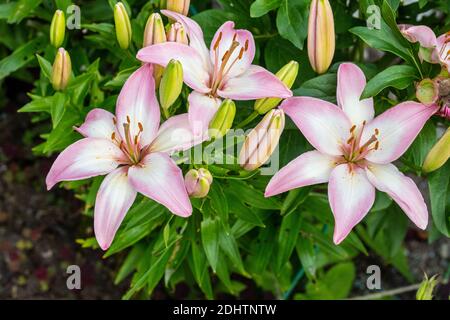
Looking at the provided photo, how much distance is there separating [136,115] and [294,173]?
204 millimetres

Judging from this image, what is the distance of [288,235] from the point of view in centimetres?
123

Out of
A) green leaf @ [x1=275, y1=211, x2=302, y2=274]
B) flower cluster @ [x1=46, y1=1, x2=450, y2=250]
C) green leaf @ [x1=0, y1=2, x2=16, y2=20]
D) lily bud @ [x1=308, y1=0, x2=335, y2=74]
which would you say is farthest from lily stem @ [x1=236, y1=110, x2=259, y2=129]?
green leaf @ [x1=0, y1=2, x2=16, y2=20]

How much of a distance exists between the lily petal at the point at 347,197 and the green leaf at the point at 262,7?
0.25 meters

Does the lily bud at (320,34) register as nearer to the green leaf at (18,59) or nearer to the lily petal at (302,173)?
the lily petal at (302,173)

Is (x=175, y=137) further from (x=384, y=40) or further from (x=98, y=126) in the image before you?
(x=384, y=40)

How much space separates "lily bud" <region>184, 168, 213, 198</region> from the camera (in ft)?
2.74

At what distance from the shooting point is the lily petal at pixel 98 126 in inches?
34.5

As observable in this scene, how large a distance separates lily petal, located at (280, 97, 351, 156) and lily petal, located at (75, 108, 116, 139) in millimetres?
217

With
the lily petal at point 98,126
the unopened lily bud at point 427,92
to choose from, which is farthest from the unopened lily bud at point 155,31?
the unopened lily bud at point 427,92

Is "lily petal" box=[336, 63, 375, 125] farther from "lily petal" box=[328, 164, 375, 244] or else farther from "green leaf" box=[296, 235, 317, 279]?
"green leaf" box=[296, 235, 317, 279]

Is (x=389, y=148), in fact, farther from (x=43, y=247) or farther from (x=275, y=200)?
(x=43, y=247)

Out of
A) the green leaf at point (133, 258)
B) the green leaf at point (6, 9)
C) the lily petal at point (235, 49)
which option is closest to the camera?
the lily petal at point (235, 49)

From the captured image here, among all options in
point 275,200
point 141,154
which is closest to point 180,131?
point 141,154

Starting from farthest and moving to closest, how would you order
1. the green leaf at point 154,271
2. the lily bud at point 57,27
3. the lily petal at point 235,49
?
the green leaf at point 154,271 → the lily bud at point 57,27 → the lily petal at point 235,49
